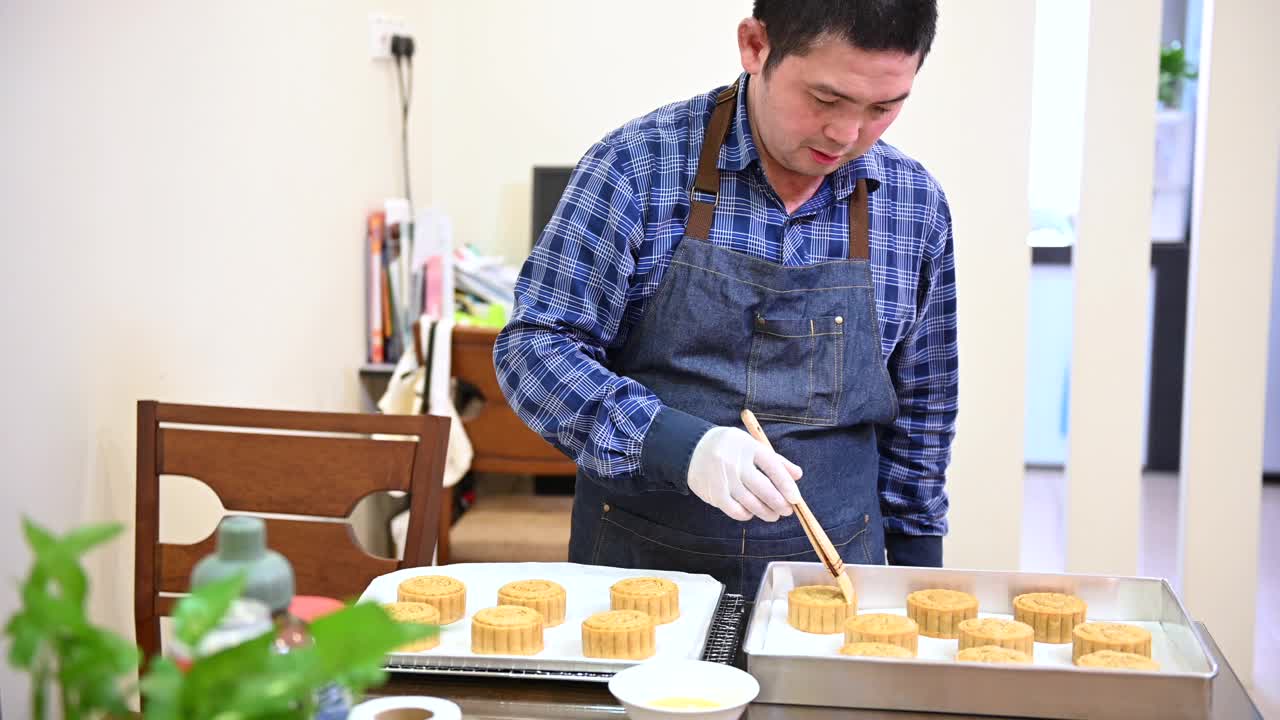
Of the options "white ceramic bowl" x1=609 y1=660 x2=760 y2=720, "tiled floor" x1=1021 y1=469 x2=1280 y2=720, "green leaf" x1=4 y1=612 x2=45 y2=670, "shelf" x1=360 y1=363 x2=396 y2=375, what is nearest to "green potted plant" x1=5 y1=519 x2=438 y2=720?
"green leaf" x1=4 y1=612 x2=45 y2=670

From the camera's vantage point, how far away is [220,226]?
224 centimetres

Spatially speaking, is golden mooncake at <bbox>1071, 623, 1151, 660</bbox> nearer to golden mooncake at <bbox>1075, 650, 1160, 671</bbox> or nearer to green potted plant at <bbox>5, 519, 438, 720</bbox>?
golden mooncake at <bbox>1075, 650, 1160, 671</bbox>

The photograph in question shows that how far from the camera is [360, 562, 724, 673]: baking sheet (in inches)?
43.4

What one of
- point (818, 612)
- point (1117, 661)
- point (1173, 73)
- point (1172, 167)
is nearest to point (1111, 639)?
point (1117, 661)

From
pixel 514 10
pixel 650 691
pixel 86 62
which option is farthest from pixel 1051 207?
pixel 650 691

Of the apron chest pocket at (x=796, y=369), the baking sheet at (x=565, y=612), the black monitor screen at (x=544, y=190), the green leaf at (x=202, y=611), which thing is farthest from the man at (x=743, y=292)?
the black monitor screen at (x=544, y=190)

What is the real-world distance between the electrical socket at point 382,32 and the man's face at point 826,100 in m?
1.78

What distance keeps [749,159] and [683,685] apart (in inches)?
29.7

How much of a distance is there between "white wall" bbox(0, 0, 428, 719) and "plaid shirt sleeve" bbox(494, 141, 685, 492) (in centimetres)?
72

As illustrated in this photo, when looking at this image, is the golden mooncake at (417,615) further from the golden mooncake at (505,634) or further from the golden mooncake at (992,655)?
the golden mooncake at (992,655)

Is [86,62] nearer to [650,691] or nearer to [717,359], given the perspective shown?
[717,359]

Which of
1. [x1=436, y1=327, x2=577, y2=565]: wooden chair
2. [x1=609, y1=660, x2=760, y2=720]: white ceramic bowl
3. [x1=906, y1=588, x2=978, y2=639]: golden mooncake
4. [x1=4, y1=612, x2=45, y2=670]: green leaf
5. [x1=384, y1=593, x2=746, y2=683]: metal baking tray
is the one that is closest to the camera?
[x1=4, y1=612, x2=45, y2=670]: green leaf

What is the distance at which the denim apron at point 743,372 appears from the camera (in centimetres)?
150

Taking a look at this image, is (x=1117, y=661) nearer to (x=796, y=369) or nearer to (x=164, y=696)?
(x=796, y=369)
